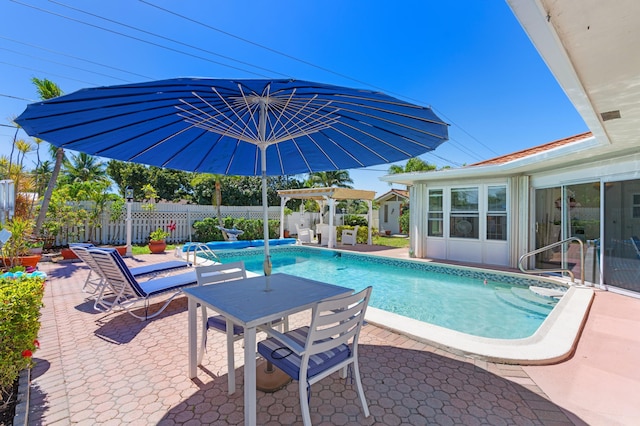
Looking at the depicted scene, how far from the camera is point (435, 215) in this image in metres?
10.3

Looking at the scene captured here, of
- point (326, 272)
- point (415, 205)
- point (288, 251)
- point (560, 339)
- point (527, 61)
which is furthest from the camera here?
point (288, 251)

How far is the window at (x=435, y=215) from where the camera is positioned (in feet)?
33.3

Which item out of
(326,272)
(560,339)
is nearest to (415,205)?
(326,272)

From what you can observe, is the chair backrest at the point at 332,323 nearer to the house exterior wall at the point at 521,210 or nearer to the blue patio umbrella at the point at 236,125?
the blue patio umbrella at the point at 236,125

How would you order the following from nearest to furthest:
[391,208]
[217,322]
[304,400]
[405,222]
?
[304,400]
[217,322]
[405,222]
[391,208]

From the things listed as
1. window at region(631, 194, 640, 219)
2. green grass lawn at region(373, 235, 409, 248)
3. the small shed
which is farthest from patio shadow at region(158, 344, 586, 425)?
the small shed

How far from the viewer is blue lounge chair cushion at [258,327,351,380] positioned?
2148 millimetres

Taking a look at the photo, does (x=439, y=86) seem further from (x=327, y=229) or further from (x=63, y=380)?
(x=63, y=380)

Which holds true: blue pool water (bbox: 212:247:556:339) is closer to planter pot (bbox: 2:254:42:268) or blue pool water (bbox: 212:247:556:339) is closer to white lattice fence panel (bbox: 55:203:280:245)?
white lattice fence panel (bbox: 55:203:280:245)

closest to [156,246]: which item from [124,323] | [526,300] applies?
[124,323]

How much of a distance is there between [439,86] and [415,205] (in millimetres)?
9529

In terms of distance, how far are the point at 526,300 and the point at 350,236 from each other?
890 cm

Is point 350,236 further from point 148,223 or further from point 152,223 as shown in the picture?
point 148,223

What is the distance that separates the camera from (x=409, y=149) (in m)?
3.62
